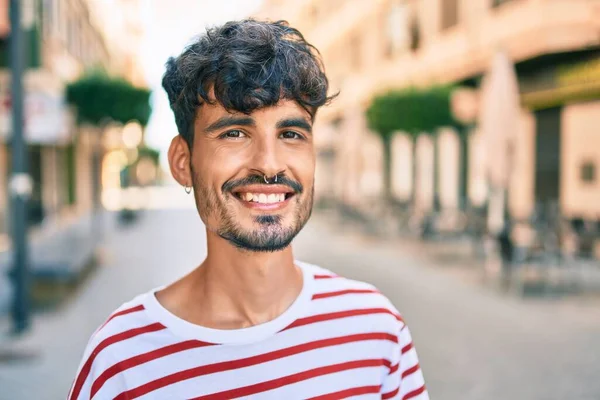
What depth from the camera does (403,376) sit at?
4.97 feet

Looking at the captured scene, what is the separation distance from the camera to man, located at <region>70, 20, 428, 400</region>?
1359mm

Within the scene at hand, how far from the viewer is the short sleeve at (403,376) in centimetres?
149

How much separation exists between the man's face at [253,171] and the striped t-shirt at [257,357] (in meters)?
0.20

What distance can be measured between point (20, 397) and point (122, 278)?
5286 millimetres

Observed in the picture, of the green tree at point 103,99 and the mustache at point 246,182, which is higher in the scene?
the green tree at point 103,99

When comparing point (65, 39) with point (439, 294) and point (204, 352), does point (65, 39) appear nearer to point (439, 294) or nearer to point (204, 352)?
point (439, 294)

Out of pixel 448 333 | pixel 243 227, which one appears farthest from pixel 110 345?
pixel 448 333

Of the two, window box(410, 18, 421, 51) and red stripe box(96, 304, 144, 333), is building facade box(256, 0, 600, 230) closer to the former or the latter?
window box(410, 18, 421, 51)

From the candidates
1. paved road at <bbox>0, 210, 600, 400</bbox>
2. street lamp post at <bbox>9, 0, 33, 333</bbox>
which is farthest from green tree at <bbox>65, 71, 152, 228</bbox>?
street lamp post at <bbox>9, 0, 33, 333</bbox>

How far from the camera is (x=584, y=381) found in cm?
530

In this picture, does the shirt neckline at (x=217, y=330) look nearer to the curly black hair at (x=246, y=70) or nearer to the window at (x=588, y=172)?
the curly black hair at (x=246, y=70)

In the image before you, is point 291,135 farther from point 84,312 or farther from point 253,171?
point 84,312

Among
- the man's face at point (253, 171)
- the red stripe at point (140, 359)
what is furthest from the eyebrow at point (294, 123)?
the red stripe at point (140, 359)

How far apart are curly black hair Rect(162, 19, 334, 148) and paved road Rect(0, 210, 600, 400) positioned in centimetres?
413
